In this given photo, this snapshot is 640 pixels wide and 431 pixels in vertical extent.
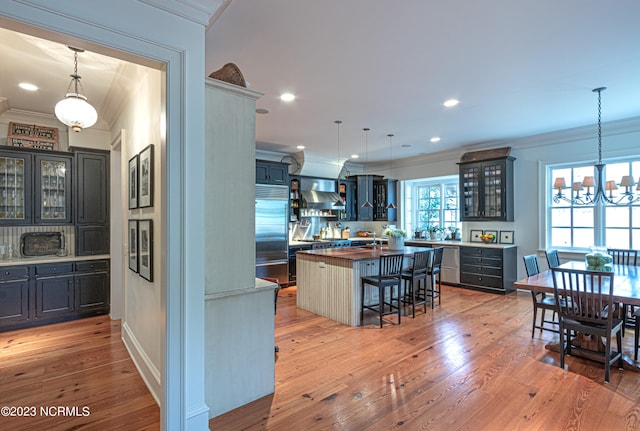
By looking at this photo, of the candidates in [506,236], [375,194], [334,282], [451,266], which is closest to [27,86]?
[334,282]

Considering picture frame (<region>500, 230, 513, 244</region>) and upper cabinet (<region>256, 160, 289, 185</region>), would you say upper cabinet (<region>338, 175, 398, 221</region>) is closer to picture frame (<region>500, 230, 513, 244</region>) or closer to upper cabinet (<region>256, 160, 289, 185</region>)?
upper cabinet (<region>256, 160, 289, 185</region>)

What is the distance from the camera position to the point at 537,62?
10.2 feet

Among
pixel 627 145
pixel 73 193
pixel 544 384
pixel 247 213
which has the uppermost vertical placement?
pixel 627 145

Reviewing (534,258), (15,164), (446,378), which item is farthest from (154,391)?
(534,258)

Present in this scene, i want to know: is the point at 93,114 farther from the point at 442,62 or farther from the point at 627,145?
the point at 627,145

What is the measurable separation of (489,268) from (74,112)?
258 inches

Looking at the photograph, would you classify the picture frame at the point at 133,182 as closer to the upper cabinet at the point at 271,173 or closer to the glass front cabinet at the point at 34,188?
the glass front cabinet at the point at 34,188

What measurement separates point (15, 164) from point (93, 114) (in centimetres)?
233

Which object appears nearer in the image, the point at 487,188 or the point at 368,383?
the point at 368,383

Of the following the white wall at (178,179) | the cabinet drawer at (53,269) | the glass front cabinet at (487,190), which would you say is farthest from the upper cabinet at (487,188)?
the cabinet drawer at (53,269)

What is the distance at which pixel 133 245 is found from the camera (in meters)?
3.10

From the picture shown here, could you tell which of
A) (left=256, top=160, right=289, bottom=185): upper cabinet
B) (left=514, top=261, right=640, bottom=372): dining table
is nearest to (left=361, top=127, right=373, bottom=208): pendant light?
(left=256, top=160, right=289, bottom=185): upper cabinet

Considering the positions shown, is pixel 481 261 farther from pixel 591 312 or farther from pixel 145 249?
pixel 145 249

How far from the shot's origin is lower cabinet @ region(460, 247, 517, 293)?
5949mm
